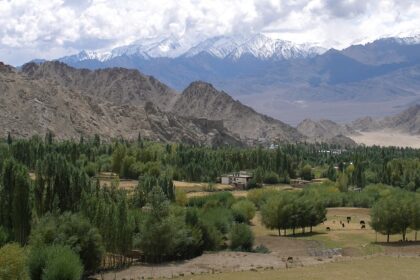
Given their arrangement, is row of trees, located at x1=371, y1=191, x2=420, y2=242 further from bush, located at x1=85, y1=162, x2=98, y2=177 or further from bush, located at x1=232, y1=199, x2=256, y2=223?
bush, located at x1=85, y1=162, x2=98, y2=177

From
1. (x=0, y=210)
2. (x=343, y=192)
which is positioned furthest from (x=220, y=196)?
(x=0, y=210)

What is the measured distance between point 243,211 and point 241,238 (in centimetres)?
2242

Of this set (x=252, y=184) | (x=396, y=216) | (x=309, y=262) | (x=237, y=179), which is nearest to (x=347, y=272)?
(x=309, y=262)

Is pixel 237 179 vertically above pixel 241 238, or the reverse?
pixel 237 179

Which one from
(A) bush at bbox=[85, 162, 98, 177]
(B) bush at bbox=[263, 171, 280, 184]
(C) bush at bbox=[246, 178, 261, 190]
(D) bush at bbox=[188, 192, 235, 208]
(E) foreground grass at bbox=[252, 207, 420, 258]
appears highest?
(A) bush at bbox=[85, 162, 98, 177]

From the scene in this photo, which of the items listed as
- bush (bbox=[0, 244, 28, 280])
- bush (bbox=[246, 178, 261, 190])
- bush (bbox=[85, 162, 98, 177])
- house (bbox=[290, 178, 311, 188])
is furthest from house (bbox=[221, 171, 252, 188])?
bush (bbox=[0, 244, 28, 280])

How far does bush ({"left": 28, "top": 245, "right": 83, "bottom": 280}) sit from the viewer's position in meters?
47.4

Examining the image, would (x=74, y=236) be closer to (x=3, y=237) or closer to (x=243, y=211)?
(x=3, y=237)

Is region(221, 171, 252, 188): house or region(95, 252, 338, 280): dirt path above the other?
region(221, 171, 252, 188): house

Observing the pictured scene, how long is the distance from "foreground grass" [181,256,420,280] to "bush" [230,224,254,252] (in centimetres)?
1328

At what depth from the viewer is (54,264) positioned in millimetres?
47344

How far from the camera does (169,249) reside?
210 feet

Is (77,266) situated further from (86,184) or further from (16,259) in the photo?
(86,184)

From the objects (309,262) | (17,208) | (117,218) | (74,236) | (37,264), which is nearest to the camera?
(37,264)
